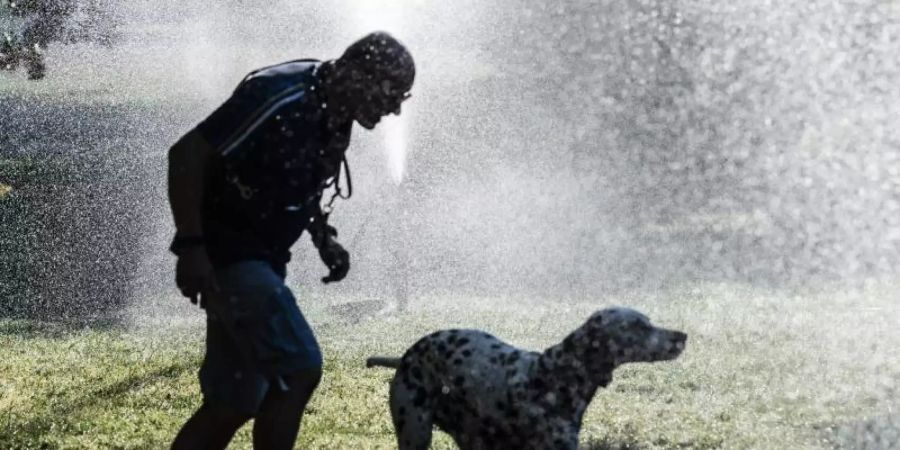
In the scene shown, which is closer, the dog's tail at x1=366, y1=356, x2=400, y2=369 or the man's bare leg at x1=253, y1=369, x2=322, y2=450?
the man's bare leg at x1=253, y1=369, x2=322, y2=450

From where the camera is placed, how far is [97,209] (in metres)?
15.6

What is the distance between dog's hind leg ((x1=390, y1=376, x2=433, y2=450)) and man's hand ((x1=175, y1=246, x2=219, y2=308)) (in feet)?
2.38

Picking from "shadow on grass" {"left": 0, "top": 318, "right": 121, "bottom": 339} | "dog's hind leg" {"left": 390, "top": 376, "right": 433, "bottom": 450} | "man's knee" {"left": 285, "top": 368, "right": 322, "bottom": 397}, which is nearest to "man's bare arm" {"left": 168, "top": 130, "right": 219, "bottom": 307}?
"man's knee" {"left": 285, "top": 368, "right": 322, "bottom": 397}

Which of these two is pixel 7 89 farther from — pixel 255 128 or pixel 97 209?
pixel 255 128

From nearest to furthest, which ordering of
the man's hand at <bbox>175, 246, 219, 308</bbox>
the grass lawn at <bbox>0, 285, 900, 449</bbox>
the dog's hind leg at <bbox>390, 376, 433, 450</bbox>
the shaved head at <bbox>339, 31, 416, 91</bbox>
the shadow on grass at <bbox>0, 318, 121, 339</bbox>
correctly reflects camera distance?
1. the man's hand at <bbox>175, 246, 219, 308</bbox>
2. the shaved head at <bbox>339, 31, 416, 91</bbox>
3. the dog's hind leg at <bbox>390, 376, 433, 450</bbox>
4. the grass lawn at <bbox>0, 285, 900, 449</bbox>
5. the shadow on grass at <bbox>0, 318, 121, 339</bbox>

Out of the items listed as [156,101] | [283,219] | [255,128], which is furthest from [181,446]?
[156,101]

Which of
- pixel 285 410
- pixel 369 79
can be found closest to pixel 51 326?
pixel 285 410

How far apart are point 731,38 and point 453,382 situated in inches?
546

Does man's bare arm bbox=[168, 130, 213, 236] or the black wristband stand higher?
man's bare arm bbox=[168, 130, 213, 236]

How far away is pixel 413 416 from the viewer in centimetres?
412

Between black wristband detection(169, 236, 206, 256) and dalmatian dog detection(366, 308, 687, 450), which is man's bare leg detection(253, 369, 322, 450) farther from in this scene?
black wristband detection(169, 236, 206, 256)

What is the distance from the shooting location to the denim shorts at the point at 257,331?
400 centimetres

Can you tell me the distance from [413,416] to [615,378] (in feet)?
12.1

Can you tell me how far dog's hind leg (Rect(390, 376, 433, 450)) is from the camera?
13.5ft
